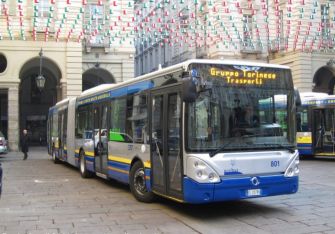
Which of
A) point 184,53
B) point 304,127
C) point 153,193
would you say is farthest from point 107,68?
point 153,193

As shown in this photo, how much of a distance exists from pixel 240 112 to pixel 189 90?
3.66ft

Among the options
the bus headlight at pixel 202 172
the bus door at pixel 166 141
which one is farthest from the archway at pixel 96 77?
the bus headlight at pixel 202 172

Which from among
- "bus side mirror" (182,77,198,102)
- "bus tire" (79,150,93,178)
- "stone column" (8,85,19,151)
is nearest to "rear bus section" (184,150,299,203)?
"bus side mirror" (182,77,198,102)

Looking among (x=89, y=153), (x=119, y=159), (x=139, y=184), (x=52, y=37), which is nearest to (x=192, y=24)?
(x=52, y=37)

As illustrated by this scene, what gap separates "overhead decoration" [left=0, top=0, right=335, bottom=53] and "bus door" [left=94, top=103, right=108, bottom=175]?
14382 mm

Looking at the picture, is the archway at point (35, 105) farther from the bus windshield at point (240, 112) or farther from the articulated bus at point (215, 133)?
the bus windshield at point (240, 112)

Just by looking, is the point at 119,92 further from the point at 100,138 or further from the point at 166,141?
the point at 166,141

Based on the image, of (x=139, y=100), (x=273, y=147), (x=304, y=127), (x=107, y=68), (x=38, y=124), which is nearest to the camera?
(x=273, y=147)

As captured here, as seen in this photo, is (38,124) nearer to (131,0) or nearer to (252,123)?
(131,0)

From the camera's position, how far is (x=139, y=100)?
9961mm

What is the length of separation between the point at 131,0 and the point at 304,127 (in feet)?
47.7

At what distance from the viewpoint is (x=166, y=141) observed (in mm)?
8602

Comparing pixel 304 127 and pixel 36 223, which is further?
pixel 304 127

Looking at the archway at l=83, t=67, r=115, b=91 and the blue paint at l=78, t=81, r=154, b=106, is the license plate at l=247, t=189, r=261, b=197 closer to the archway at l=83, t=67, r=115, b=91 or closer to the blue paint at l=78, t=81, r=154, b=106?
the blue paint at l=78, t=81, r=154, b=106
